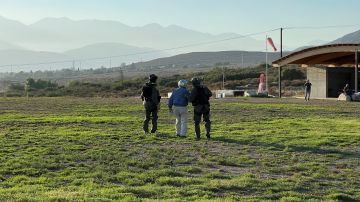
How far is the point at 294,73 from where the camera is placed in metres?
78.6

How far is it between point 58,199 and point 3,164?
3.74 metres

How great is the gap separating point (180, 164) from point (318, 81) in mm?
36697

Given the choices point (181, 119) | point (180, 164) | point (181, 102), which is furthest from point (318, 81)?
point (180, 164)

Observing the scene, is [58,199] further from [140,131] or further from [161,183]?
[140,131]

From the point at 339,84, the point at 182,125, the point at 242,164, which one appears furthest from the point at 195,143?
the point at 339,84

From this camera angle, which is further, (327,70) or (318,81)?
(318,81)

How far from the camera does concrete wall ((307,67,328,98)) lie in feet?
147

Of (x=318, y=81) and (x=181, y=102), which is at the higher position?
(x=318, y=81)

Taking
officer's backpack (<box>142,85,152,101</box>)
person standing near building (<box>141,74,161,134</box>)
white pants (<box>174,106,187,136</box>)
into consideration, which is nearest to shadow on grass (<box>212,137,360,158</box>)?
white pants (<box>174,106,187,136</box>)

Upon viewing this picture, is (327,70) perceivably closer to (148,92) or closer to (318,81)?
(318,81)

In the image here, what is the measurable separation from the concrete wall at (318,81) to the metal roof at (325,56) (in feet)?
2.45

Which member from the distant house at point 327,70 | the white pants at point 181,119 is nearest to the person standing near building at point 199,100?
the white pants at point 181,119

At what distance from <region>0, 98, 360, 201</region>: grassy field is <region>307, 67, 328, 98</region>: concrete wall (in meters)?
27.2

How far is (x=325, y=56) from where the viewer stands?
4334 centimetres
